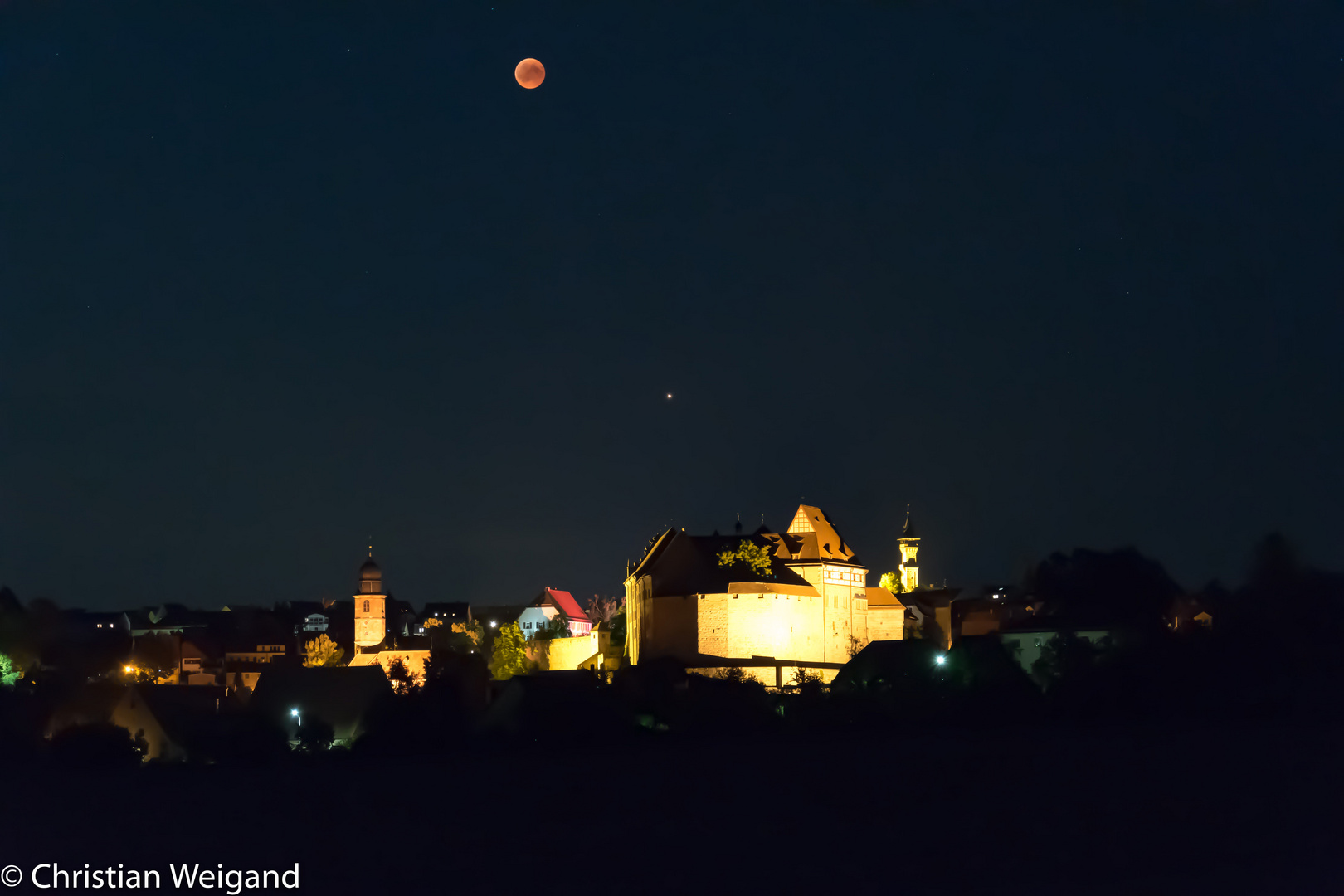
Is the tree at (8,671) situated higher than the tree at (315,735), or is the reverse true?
the tree at (8,671)

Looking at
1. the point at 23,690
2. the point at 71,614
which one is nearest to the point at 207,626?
the point at 71,614

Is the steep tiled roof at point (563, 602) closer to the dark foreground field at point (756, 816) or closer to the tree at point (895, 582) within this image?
the tree at point (895, 582)

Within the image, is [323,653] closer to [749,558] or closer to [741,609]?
[749,558]

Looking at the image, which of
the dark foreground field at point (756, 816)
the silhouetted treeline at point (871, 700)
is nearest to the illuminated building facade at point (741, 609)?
the silhouetted treeline at point (871, 700)

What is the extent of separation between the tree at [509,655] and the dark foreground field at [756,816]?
2665cm

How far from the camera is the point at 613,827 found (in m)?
45.4

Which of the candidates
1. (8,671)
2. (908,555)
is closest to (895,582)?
(908,555)

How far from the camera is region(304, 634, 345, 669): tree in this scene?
103562mm

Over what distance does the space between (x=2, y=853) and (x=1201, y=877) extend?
93.8 ft

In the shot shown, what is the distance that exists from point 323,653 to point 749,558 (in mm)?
38232

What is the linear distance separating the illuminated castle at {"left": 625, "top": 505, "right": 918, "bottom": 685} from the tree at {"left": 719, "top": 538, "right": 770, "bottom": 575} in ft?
0.13

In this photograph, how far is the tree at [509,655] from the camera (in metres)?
83.6

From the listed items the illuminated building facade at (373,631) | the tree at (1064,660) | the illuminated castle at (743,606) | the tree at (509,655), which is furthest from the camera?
the illuminated building facade at (373,631)

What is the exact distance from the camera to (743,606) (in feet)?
247
